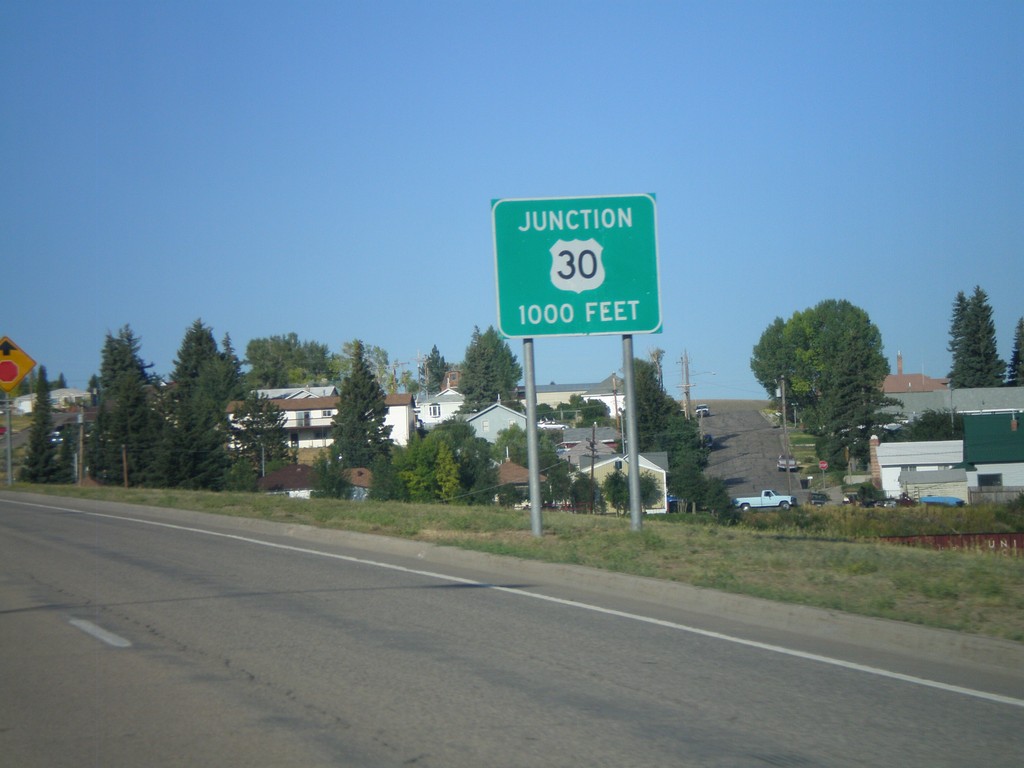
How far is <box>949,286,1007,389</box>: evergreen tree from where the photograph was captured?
86.1 metres

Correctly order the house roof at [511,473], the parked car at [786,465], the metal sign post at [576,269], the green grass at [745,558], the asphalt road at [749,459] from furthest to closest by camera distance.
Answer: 1. the house roof at [511,473]
2. the asphalt road at [749,459]
3. the parked car at [786,465]
4. the metal sign post at [576,269]
5. the green grass at [745,558]

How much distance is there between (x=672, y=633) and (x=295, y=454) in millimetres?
76324

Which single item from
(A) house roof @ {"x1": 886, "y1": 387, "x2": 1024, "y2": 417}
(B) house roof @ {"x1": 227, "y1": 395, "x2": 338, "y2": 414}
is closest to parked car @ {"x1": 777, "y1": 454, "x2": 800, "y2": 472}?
(A) house roof @ {"x1": 886, "y1": 387, "x2": 1024, "y2": 417}

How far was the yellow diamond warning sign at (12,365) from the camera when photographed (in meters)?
30.7

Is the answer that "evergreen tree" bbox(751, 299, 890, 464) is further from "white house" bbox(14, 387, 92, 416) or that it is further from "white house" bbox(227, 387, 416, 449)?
"white house" bbox(14, 387, 92, 416)

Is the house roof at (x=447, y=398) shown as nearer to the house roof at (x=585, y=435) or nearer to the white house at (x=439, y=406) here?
the white house at (x=439, y=406)

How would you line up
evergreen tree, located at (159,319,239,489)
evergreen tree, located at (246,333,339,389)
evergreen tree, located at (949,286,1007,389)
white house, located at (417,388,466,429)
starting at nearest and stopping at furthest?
evergreen tree, located at (159,319,239,489)
evergreen tree, located at (949,286,1007,389)
white house, located at (417,388,466,429)
evergreen tree, located at (246,333,339,389)

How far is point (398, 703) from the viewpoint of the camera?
6.71m

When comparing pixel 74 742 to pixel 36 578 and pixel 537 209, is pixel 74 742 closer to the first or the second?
pixel 36 578

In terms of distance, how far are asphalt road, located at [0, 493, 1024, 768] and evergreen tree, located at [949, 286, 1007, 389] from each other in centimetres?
8399

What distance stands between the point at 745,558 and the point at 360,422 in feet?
218

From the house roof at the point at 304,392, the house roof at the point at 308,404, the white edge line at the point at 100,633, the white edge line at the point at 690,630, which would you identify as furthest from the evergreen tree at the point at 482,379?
the white edge line at the point at 100,633

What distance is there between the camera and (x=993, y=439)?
38.7m

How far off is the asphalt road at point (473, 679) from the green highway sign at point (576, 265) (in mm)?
4173
